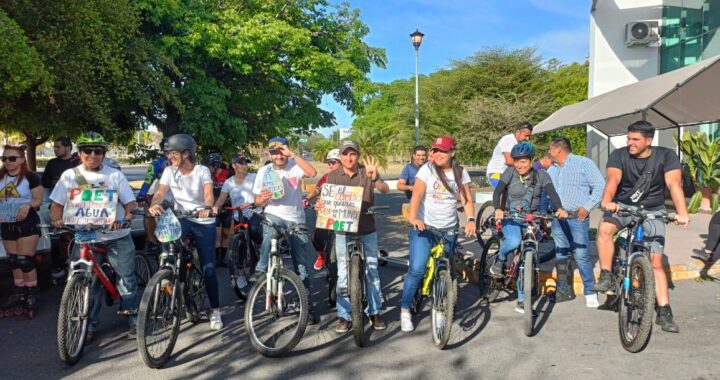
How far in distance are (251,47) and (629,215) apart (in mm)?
10316

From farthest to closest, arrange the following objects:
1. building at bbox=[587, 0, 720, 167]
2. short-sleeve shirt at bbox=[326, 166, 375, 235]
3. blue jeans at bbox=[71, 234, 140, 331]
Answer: building at bbox=[587, 0, 720, 167] < short-sleeve shirt at bbox=[326, 166, 375, 235] < blue jeans at bbox=[71, 234, 140, 331]

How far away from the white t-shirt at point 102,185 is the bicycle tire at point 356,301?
2132mm

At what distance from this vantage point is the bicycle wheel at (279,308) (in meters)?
4.39

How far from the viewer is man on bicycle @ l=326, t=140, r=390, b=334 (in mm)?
4840

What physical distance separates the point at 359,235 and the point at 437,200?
79 cm

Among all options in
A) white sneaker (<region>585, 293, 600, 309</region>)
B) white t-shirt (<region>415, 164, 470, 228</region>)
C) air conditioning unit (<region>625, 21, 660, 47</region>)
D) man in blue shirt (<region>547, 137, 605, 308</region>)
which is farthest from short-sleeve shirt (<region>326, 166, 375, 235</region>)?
air conditioning unit (<region>625, 21, 660, 47</region>)

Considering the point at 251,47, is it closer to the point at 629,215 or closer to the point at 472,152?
the point at 629,215

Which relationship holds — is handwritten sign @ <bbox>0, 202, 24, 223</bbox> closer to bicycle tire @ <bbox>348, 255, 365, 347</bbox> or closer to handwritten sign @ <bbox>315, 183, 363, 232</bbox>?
handwritten sign @ <bbox>315, 183, 363, 232</bbox>

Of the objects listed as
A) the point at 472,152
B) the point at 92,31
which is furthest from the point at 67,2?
the point at 472,152

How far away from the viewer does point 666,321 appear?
15.8ft

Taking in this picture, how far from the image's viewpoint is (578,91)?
1241 inches

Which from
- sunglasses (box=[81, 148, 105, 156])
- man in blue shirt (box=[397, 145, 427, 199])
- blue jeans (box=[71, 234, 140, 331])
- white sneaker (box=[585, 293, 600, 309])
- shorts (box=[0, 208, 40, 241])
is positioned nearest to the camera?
sunglasses (box=[81, 148, 105, 156])

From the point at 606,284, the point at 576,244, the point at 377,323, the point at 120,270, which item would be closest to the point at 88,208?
the point at 120,270

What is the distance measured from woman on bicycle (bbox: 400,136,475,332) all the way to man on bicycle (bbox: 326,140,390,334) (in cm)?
34
